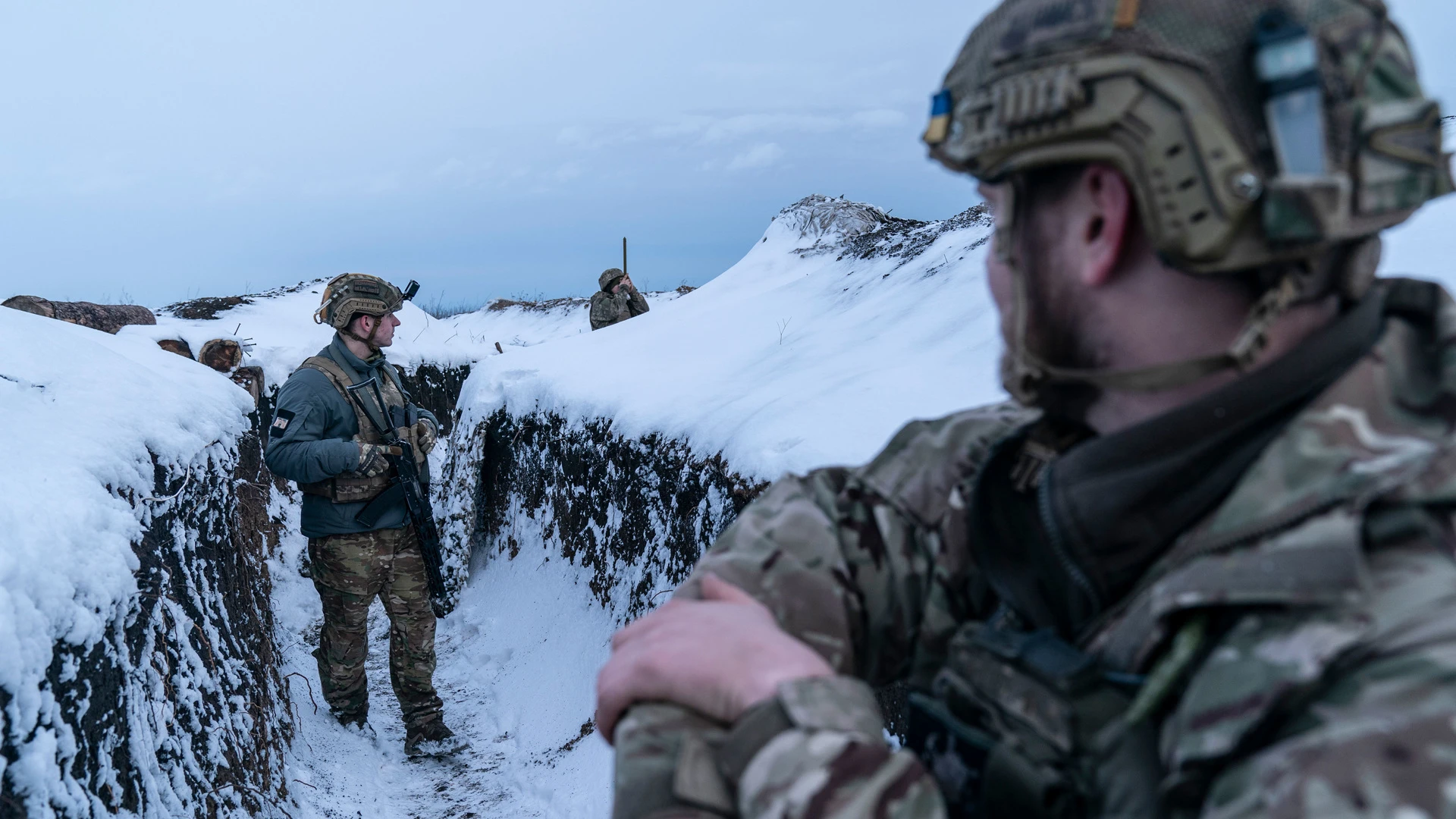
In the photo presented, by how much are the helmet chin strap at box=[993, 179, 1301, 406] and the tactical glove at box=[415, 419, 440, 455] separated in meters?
4.38

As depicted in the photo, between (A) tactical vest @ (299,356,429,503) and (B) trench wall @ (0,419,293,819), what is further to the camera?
(A) tactical vest @ (299,356,429,503)

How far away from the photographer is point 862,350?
14.8ft

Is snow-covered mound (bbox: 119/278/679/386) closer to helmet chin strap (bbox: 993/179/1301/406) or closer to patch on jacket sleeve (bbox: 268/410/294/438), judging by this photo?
patch on jacket sleeve (bbox: 268/410/294/438)

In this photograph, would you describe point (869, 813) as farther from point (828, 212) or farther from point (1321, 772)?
point (828, 212)

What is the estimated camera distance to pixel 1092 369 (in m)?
0.98

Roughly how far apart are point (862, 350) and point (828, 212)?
17.1 feet

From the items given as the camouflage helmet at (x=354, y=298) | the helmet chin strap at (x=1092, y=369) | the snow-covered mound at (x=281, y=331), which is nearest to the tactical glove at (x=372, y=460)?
the camouflage helmet at (x=354, y=298)

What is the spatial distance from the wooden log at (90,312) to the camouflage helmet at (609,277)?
556 cm

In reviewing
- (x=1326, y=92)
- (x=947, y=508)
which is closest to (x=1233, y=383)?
(x=1326, y=92)

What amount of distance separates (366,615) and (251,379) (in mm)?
5898

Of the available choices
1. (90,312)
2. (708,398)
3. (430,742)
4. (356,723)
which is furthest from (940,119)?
(90,312)

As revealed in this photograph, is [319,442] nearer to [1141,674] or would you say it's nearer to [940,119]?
[940,119]

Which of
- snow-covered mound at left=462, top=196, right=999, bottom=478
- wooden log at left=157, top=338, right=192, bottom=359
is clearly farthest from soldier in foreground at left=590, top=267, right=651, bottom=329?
wooden log at left=157, top=338, right=192, bottom=359

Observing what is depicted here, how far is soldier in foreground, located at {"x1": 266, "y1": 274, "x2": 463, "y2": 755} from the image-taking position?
4.42 m
